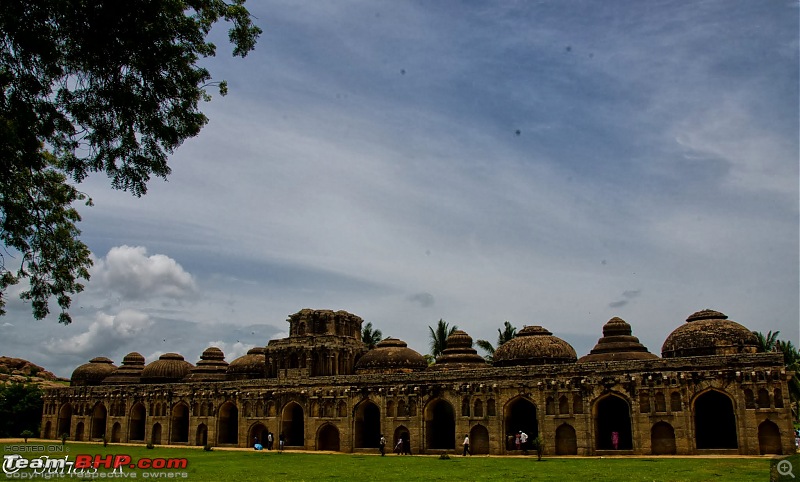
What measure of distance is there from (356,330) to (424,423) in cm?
1858

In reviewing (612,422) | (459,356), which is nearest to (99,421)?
(459,356)

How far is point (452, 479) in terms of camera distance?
23.8m

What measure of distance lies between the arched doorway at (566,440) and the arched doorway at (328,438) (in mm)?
16470

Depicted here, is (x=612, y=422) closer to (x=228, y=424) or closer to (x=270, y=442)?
(x=270, y=442)

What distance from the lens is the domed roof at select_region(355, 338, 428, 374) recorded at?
169 feet

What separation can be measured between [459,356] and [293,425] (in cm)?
1398

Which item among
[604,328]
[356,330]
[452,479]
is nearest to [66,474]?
[452,479]

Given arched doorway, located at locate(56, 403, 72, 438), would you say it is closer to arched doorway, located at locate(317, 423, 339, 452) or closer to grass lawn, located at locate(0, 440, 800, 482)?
arched doorway, located at locate(317, 423, 339, 452)

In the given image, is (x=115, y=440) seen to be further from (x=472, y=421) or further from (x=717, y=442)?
(x=717, y=442)

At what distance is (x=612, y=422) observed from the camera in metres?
40.9

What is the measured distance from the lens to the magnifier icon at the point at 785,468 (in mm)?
13407

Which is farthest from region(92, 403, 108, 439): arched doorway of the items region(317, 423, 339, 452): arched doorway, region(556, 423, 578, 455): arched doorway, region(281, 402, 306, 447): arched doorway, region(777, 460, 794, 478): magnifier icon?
region(777, 460, 794, 478): magnifier icon

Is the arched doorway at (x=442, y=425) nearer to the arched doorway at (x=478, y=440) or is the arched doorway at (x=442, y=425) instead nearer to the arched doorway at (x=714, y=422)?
the arched doorway at (x=478, y=440)

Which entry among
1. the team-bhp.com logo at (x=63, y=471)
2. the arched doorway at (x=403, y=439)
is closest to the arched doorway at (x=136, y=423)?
the arched doorway at (x=403, y=439)
